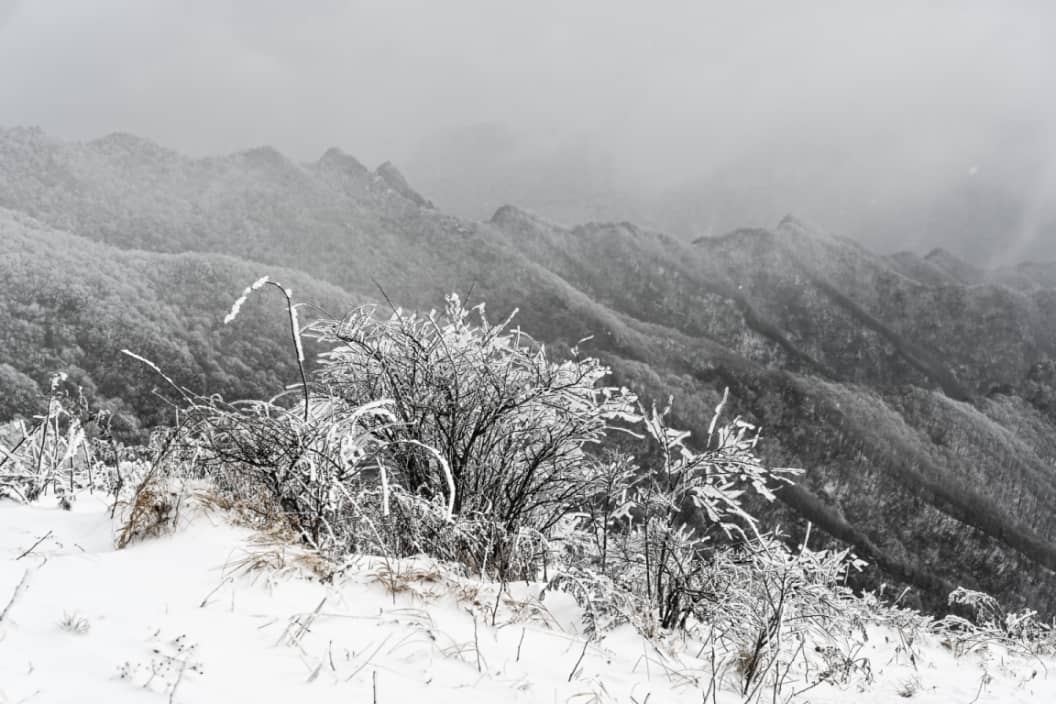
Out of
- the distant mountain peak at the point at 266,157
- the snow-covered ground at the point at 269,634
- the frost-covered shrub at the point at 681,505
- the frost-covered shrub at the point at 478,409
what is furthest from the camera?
the distant mountain peak at the point at 266,157

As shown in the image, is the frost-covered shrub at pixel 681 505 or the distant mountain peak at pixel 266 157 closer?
the frost-covered shrub at pixel 681 505

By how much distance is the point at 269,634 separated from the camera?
6.64 ft

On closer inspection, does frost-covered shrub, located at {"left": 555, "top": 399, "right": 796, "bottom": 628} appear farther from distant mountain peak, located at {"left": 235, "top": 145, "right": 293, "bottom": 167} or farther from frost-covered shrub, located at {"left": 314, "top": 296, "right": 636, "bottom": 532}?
distant mountain peak, located at {"left": 235, "top": 145, "right": 293, "bottom": 167}

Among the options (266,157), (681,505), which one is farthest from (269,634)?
(266,157)

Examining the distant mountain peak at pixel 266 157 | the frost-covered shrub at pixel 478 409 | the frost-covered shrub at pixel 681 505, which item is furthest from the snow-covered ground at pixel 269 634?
the distant mountain peak at pixel 266 157

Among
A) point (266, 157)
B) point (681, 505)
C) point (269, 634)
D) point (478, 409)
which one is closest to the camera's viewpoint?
point (269, 634)

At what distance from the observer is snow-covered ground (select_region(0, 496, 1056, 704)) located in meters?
1.66

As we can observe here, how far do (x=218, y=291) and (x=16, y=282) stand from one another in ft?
59.1

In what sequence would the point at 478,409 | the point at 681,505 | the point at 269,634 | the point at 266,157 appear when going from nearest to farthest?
the point at 269,634, the point at 681,505, the point at 478,409, the point at 266,157

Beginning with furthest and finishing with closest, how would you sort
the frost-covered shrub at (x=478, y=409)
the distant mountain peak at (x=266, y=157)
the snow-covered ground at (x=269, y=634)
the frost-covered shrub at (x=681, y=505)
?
1. the distant mountain peak at (x=266, y=157)
2. the frost-covered shrub at (x=478, y=409)
3. the frost-covered shrub at (x=681, y=505)
4. the snow-covered ground at (x=269, y=634)

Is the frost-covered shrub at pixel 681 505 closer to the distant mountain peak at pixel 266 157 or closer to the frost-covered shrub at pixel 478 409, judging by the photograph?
the frost-covered shrub at pixel 478 409

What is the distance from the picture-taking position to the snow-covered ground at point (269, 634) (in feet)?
5.43

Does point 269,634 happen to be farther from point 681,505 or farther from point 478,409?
point 478,409

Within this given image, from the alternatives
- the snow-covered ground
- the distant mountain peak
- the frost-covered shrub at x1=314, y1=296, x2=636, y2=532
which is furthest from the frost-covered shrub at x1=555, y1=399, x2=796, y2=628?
the distant mountain peak
